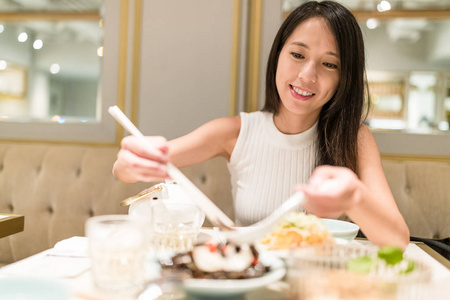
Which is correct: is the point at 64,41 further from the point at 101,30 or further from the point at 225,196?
the point at 225,196

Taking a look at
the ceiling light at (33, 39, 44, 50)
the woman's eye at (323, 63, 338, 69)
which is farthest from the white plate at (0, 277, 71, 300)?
the ceiling light at (33, 39, 44, 50)

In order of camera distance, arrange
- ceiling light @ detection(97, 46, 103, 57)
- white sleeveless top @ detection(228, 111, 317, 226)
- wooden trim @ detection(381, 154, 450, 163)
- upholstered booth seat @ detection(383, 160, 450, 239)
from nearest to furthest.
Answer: white sleeveless top @ detection(228, 111, 317, 226)
upholstered booth seat @ detection(383, 160, 450, 239)
wooden trim @ detection(381, 154, 450, 163)
ceiling light @ detection(97, 46, 103, 57)

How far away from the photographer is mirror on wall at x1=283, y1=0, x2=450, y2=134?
216 centimetres

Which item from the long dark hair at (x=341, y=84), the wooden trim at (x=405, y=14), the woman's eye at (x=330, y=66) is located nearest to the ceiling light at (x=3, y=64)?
the wooden trim at (x=405, y=14)

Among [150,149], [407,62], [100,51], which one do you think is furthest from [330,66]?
[100,51]

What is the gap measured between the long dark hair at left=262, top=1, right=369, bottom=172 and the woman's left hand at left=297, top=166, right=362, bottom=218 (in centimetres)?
65

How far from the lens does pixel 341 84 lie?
4.63ft

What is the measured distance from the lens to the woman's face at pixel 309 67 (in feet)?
4.45

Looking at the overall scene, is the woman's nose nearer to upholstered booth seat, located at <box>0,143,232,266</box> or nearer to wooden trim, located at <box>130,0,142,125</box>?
upholstered booth seat, located at <box>0,143,232,266</box>

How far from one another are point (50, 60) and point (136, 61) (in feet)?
2.02

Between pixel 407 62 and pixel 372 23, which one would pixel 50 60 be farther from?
pixel 407 62

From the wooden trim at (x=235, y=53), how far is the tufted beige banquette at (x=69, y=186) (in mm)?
387

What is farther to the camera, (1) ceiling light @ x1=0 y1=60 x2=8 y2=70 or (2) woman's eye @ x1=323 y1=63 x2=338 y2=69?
(1) ceiling light @ x1=0 y1=60 x2=8 y2=70

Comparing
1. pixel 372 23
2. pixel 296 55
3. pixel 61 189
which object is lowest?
pixel 61 189
